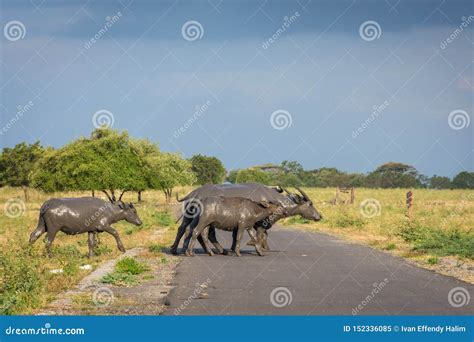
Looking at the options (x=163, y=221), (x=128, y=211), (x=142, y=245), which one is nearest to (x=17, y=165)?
(x=163, y=221)

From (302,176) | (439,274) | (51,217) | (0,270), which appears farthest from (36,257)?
(302,176)

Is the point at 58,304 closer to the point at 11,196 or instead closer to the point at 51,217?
the point at 51,217

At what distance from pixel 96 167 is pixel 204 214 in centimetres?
3394

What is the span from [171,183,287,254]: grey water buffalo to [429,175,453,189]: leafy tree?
11462 centimetres

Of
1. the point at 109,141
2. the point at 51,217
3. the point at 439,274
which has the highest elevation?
the point at 109,141

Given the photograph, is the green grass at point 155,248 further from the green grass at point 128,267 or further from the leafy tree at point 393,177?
the leafy tree at point 393,177

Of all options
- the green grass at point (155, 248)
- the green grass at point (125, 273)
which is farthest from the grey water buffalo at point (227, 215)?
the green grass at point (125, 273)

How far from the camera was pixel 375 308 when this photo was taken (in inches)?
518

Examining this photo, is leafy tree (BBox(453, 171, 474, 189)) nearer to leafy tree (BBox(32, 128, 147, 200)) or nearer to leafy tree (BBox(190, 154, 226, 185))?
leafy tree (BBox(190, 154, 226, 185))

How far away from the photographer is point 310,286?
15.8 meters

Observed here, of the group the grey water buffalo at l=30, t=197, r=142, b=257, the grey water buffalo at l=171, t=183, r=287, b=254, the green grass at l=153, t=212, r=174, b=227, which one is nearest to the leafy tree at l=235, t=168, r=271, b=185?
the green grass at l=153, t=212, r=174, b=227

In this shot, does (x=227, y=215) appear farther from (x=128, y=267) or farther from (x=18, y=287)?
(x=18, y=287)

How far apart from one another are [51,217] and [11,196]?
73034 millimetres

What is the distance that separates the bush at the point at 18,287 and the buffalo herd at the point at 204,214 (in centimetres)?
482
